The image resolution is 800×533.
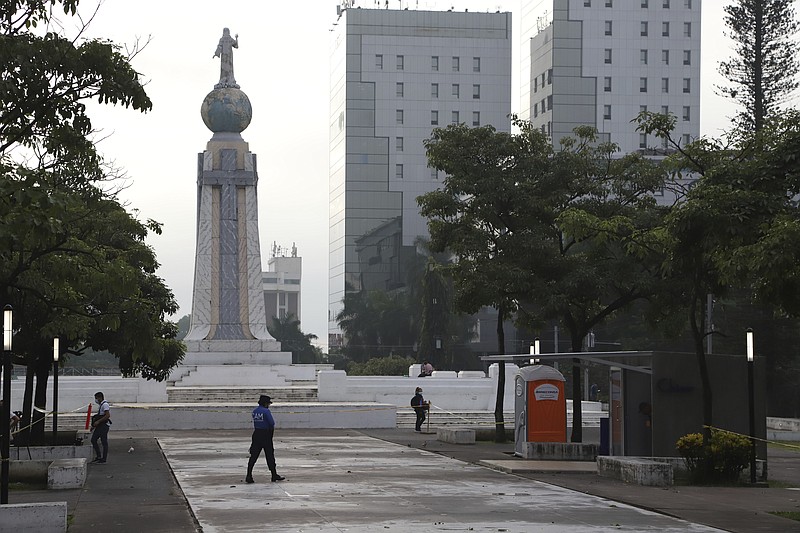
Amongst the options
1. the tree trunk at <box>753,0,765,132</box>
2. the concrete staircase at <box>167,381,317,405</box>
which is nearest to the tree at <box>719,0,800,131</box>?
the tree trunk at <box>753,0,765,132</box>

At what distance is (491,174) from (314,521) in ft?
59.6

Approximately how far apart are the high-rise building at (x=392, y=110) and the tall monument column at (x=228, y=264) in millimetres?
49922

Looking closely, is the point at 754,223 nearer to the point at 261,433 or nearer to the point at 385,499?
the point at 385,499

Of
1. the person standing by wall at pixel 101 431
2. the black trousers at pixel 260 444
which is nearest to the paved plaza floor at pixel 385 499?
the black trousers at pixel 260 444

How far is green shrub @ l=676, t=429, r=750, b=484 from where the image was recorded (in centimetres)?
2186

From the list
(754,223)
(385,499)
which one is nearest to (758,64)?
(754,223)

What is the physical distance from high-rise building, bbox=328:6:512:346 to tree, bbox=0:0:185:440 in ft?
286

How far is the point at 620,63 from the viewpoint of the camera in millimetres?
119000

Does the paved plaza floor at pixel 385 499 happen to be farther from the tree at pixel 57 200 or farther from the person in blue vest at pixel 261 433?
the tree at pixel 57 200

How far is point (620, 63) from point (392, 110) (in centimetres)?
2239

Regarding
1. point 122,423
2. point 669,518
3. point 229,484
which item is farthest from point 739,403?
point 122,423

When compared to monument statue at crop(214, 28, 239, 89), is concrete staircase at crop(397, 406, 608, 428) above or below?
below

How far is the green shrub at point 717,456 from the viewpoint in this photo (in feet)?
71.7

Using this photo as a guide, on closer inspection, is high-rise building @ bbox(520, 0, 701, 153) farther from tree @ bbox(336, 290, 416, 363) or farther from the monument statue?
the monument statue
